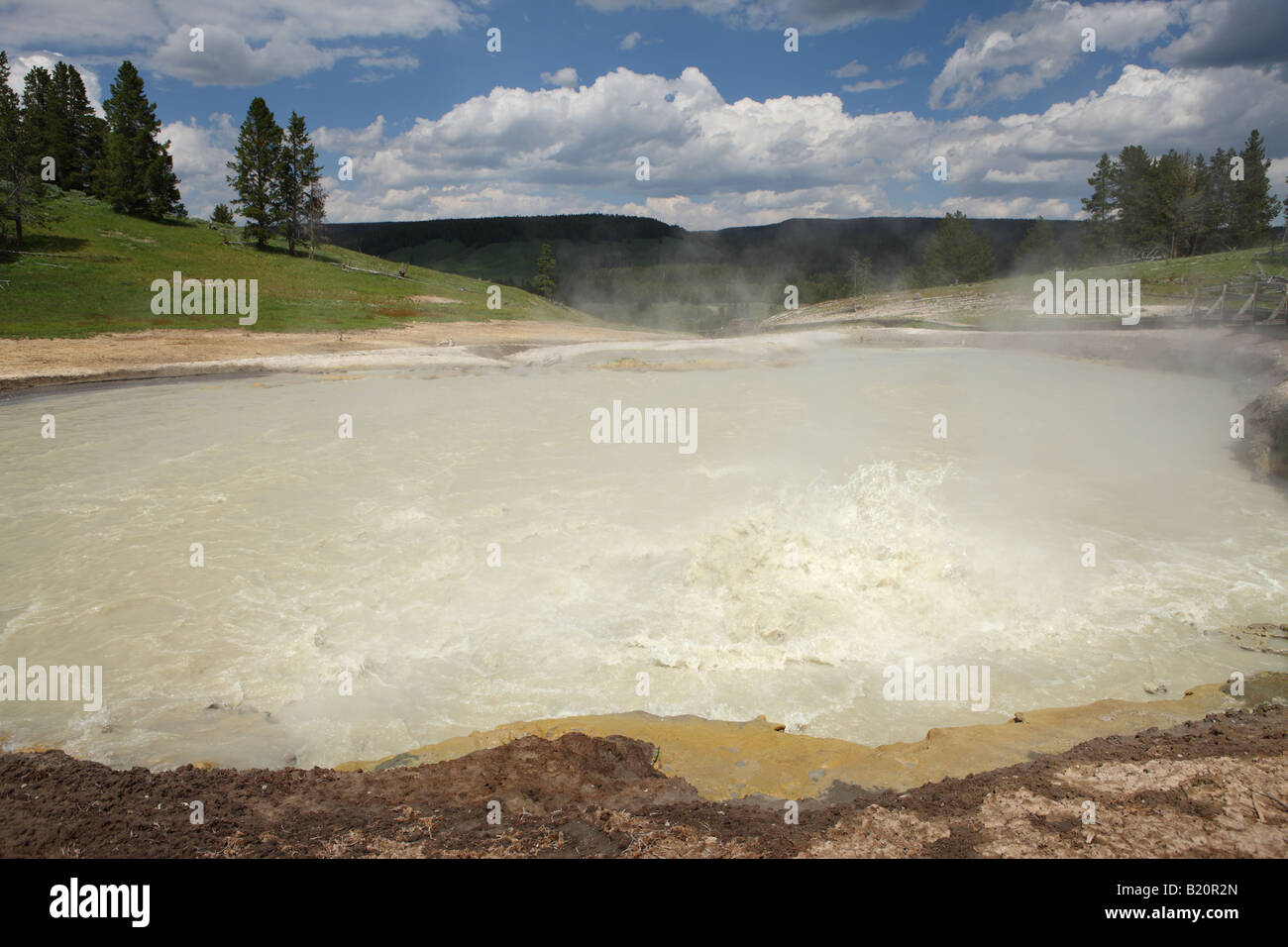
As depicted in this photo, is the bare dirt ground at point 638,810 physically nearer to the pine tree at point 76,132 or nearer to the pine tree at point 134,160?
the pine tree at point 134,160

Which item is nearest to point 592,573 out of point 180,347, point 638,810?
point 638,810

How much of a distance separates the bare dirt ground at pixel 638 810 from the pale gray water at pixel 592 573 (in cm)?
93

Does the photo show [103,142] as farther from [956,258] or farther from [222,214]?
[956,258]

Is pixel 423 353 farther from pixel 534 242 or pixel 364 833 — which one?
pixel 534 242

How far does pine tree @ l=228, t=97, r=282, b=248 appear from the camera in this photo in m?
41.0

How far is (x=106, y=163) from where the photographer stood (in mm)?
38688

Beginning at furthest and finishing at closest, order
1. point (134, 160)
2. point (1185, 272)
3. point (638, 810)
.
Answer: point (134, 160) < point (1185, 272) < point (638, 810)

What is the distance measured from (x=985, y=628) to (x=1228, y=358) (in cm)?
1474

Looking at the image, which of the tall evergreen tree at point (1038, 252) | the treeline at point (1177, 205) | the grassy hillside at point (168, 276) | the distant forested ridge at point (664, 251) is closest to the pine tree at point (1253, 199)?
the treeline at point (1177, 205)

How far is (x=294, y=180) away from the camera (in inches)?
1679

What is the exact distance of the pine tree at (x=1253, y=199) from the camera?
48.5 meters

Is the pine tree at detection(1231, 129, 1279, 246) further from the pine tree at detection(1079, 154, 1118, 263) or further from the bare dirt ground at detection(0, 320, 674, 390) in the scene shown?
the bare dirt ground at detection(0, 320, 674, 390)

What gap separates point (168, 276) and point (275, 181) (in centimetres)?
1548
